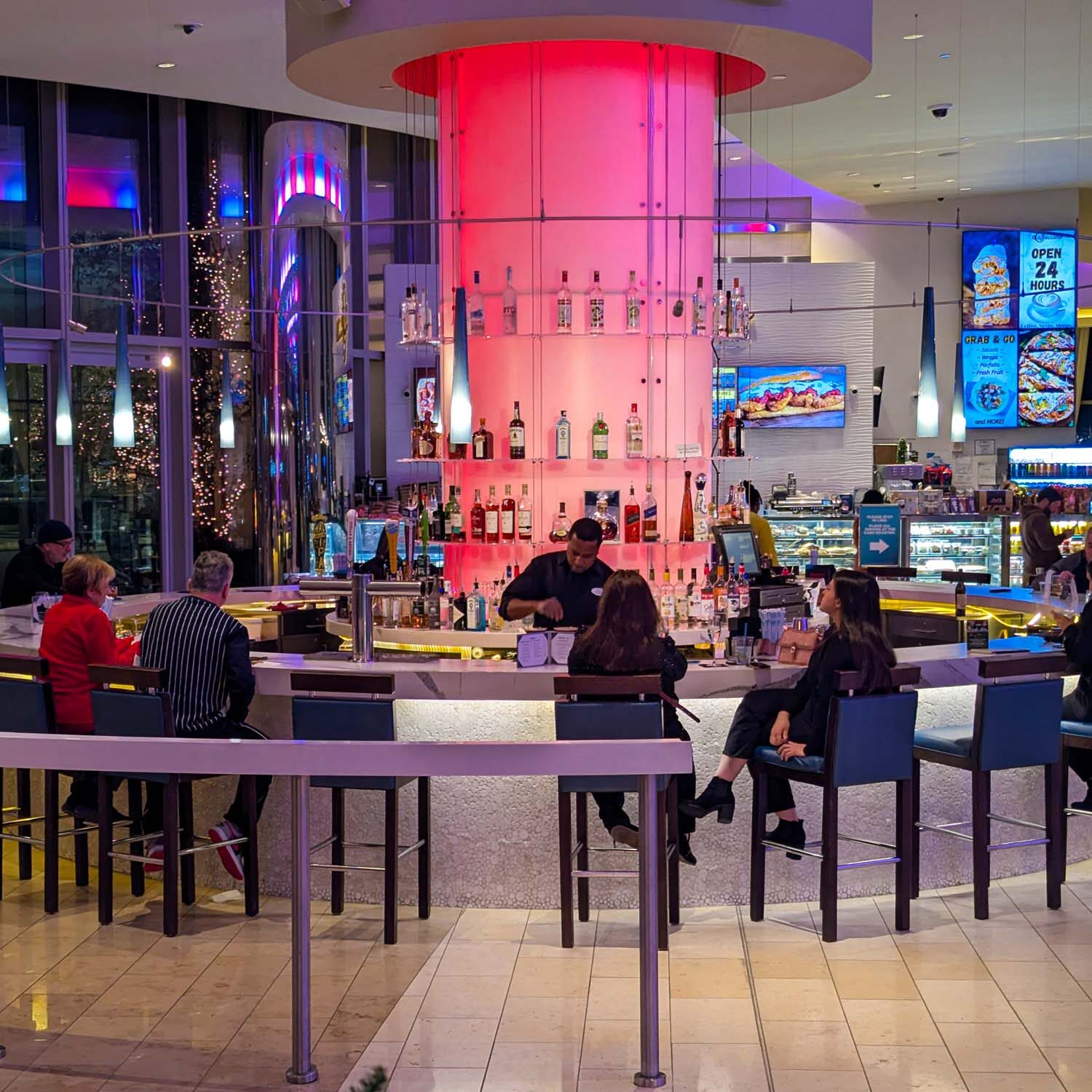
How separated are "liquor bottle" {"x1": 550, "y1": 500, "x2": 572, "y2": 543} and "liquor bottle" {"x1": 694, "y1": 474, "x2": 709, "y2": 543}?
61cm

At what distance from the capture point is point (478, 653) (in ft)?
20.4

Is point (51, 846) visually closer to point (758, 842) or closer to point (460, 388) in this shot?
point (460, 388)

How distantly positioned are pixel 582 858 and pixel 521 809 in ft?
1.55

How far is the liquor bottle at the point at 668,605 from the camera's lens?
21.6 ft

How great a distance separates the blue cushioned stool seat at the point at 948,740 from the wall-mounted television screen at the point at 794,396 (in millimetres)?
8967

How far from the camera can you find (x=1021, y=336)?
16203 mm

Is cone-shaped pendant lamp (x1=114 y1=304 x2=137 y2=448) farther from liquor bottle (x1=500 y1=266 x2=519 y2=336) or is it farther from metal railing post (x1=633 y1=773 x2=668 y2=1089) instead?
metal railing post (x1=633 y1=773 x2=668 y2=1089)

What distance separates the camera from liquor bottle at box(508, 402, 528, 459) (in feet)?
22.9

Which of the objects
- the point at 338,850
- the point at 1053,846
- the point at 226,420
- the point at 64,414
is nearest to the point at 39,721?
the point at 338,850

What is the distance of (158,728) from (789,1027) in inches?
94.0

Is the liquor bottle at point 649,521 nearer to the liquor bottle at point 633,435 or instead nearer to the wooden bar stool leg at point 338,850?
the liquor bottle at point 633,435

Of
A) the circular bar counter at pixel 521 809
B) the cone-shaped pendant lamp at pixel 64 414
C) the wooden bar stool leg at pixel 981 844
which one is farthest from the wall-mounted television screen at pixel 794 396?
the wooden bar stool leg at pixel 981 844

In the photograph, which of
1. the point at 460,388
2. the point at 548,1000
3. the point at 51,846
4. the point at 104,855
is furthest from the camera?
the point at 460,388

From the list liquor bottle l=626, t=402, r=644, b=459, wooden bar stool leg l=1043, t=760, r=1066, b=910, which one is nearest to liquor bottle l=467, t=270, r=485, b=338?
liquor bottle l=626, t=402, r=644, b=459
